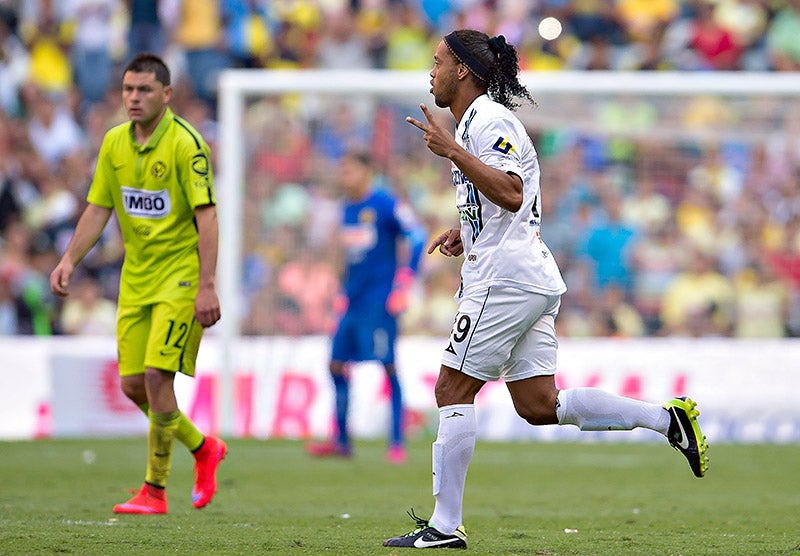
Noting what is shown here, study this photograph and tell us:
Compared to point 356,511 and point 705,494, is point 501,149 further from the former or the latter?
point 705,494

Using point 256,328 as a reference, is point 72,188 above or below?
above

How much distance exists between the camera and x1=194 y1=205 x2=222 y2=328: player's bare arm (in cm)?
769

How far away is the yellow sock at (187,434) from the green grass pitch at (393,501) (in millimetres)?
405

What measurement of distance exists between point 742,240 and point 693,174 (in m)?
0.95

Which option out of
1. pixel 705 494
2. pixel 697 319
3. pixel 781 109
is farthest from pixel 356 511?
pixel 781 109

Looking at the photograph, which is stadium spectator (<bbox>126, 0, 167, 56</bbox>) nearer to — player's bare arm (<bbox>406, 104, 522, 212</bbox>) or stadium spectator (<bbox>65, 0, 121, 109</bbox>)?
stadium spectator (<bbox>65, 0, 121, 109</bbox>)

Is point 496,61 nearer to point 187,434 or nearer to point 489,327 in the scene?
point 489,327

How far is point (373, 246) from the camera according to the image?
1297 centimetres

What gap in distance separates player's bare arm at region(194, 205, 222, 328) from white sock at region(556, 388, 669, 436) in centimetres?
211

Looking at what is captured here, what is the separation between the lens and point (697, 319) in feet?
52.3

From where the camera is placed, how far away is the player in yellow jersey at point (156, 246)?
7.92 meters

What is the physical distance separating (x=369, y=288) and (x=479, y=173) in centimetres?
698

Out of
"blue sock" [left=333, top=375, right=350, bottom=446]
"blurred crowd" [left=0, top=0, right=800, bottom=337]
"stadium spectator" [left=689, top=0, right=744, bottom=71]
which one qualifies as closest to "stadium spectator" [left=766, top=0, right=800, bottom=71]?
"stadium spectator" [left=689, top=0, right=744, bottom=71]

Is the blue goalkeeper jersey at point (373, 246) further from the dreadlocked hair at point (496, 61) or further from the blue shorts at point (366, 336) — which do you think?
the dreadlocked hair at point (496, 61)
